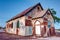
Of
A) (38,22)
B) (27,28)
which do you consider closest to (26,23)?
(27,28)

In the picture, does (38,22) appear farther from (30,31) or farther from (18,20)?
(18,20)

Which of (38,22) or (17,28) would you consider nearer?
(38,22)

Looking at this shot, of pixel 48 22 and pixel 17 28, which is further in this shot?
pixel 17 28

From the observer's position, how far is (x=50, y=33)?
1522 cm

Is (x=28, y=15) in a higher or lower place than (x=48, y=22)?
higher

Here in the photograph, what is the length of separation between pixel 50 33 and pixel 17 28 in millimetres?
4978

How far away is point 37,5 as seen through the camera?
16.9m

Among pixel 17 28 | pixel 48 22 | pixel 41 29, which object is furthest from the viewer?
pixel 17 28

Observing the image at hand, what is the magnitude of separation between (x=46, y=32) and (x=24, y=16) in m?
3.72

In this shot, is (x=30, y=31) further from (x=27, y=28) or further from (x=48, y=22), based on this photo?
(x=48, y=22)

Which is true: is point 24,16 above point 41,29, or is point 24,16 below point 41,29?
above

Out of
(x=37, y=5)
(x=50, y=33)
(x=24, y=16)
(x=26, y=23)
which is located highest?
(x=37, y=5)

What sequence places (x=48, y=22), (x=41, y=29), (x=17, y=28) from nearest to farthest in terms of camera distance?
(x=41, y=29)
(x=48, y=22)
(x=17, y=28)

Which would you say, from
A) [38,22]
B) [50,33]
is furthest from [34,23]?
[50,33]
